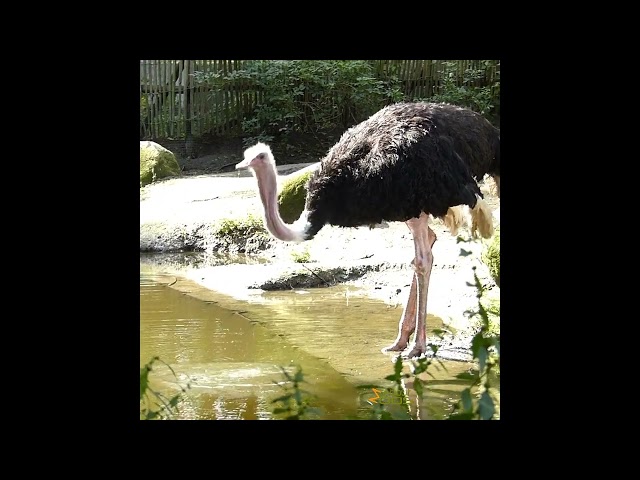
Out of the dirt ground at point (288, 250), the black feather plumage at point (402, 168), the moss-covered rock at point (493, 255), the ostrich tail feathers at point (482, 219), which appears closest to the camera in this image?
the black feather plumage at point (402, 168)

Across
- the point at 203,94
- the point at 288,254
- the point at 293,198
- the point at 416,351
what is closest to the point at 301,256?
the point at 288,254

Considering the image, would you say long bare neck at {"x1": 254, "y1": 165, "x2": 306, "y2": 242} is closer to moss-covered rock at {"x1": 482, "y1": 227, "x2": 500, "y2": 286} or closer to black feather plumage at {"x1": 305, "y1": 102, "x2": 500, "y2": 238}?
black feather plumage at {"x1": 305, "y1": 102, "x2": 500, "y2": 238}

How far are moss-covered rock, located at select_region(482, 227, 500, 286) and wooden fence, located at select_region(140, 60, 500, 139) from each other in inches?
132

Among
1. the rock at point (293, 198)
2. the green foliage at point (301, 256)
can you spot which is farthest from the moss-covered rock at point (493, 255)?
the rock at point (293, 198)

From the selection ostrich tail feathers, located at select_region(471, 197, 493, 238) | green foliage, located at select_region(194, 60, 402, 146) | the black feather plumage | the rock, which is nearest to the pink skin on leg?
the black feather plumage

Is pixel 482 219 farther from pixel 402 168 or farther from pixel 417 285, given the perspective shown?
pixel 402 168

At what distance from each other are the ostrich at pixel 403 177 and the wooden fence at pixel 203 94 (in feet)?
11.6

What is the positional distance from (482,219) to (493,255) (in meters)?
0.27

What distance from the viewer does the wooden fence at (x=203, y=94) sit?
973cm

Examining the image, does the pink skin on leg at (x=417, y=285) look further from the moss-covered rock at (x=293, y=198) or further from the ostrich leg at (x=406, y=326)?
the moss-covered rock at (x=293, y=198)

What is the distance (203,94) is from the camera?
10.4 metres

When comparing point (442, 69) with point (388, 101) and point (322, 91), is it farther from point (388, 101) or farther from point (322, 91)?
point (322, 91)

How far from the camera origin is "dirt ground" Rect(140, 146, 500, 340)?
7270 mm
